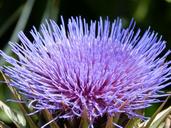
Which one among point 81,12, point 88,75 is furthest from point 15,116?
point 81,12

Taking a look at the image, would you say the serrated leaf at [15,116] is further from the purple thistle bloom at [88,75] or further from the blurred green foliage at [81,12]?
the blurred green foliage at [81,12]

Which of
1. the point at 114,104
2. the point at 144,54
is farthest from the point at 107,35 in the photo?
the point at 114,104

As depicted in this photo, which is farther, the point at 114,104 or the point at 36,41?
the point at 36,41

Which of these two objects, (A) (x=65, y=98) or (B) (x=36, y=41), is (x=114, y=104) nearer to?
(A) (x=65, y=98)

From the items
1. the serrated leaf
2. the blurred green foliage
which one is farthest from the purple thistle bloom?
the blurred green foliage

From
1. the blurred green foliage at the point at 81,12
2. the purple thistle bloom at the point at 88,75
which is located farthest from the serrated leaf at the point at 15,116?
the blurred green foliage at the point at 81,12

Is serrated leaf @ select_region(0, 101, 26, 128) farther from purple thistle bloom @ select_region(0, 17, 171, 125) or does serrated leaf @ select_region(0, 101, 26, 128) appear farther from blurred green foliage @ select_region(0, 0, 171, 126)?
blurred green foliage @ select_region(0, 0, 171, 126)

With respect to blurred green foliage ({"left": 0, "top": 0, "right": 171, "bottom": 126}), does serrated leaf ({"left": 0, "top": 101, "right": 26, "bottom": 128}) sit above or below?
below
